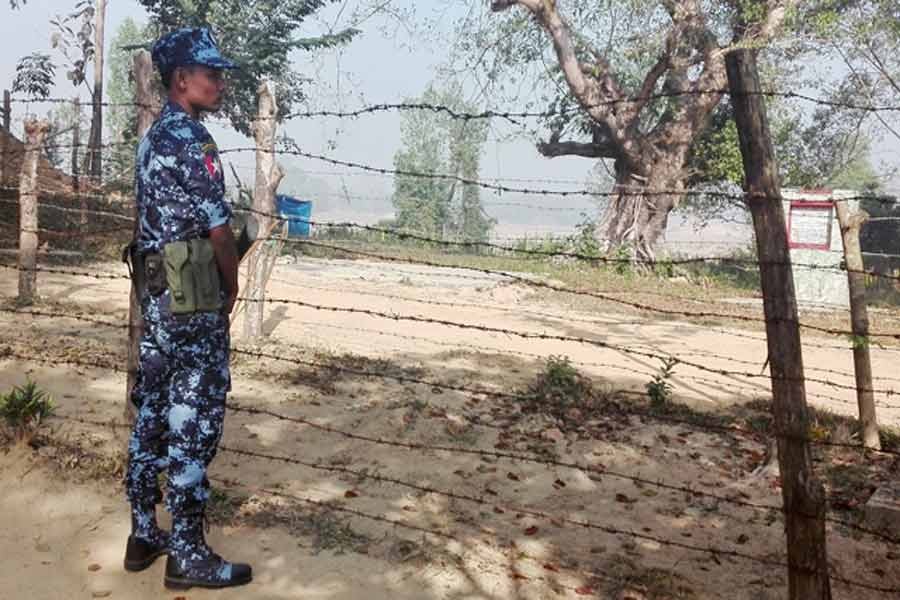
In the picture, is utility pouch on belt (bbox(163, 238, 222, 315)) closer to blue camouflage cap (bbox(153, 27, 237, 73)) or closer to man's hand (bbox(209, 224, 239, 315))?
man's hand (bbox(209, 224, 239, 315))

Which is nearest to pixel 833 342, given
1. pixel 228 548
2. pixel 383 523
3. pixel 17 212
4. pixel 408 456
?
pixel 408 456

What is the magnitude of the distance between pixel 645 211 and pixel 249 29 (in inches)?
536

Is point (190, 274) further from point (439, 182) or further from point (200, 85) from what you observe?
point (439, 182)

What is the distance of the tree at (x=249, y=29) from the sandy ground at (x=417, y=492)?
18.3m

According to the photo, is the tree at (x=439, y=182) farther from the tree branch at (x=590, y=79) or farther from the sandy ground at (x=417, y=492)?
the sandy ground at (x=417, y=492)

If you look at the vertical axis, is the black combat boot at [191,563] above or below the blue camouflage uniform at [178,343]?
below

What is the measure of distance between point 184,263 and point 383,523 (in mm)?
1547

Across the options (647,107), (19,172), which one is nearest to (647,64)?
(647,107)

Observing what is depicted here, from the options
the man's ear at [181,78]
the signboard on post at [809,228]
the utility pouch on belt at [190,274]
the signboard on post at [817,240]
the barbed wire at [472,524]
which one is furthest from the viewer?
the signboard on post at [809,228]

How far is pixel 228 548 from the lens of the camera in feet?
9.76

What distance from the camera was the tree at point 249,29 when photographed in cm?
2303

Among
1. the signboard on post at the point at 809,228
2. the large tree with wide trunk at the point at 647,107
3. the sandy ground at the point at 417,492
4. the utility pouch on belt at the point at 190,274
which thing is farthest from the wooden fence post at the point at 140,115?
the large tree with wide trunk at the point at 647,107

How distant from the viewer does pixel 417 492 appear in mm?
3789

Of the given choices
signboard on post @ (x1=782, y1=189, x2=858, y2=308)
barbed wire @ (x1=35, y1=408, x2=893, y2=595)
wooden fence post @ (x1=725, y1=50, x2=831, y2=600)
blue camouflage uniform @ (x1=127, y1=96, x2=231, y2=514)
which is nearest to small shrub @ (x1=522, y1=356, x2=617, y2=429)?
barbed wire @ (x1=35, y1=408, x2=893, y2=595)
